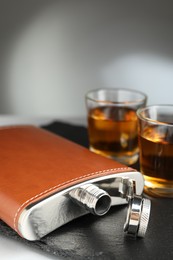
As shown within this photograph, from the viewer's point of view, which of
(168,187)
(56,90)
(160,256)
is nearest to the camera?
(160,256)

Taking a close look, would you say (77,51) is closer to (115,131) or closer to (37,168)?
(115,131)

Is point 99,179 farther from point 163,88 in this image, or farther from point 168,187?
point 163,88

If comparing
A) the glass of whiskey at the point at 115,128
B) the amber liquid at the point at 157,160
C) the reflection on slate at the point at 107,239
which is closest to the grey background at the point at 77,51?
the glass of whiskey at the point at 115,128

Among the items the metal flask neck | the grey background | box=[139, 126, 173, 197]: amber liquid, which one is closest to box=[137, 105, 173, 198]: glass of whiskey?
box=[139, 126, 173, 197]: amber liquid

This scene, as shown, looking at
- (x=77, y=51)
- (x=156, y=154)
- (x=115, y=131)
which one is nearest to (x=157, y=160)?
(x=156, y=154)

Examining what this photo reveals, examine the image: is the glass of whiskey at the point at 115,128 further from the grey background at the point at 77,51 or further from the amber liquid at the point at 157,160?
the grey background at the point at 77,51

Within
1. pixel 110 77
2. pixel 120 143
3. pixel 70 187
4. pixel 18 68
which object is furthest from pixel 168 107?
pixel 18 68
